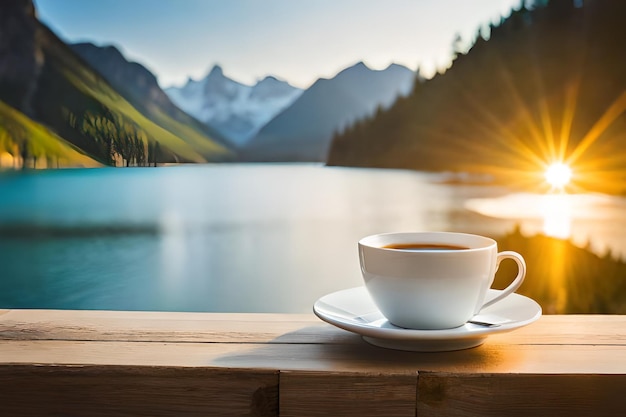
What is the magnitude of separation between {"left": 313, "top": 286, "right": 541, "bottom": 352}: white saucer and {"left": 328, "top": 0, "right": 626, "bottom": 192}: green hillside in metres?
0.60

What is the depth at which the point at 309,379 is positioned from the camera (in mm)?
620

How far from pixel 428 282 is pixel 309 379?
0.48ft

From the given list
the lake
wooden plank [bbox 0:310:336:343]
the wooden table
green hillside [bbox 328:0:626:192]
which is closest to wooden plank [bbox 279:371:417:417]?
the wooden table

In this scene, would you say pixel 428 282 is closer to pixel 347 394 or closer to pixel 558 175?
pixel 347 394

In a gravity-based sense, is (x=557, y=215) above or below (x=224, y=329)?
above

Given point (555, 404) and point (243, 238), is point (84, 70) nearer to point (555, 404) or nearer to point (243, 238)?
point (243, 238)

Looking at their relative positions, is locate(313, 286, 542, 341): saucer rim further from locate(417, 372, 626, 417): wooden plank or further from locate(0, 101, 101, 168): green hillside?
locate(0, 101, 101, 168): green hillside

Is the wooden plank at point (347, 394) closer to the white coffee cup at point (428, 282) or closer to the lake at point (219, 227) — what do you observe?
the white coffee cup at point (428, 282)

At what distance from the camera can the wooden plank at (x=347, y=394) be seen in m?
0.61

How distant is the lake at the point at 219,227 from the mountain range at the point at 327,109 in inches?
2.4

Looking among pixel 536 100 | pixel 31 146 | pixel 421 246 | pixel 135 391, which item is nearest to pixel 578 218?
pixel 536 100

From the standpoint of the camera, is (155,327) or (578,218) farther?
(578,218)

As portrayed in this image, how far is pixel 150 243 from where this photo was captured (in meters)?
1.31

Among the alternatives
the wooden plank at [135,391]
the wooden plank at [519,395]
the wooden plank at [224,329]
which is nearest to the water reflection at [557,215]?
the wooden plank at [224,329]
